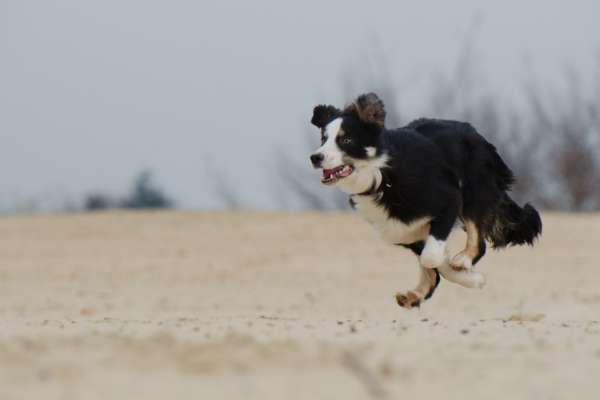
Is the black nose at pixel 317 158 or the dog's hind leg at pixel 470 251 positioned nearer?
the black nose at pixel 317 158

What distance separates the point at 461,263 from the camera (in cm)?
912

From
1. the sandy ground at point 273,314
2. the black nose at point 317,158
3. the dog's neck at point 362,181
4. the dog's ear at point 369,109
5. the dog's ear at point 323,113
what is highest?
the dog's ear at point 369,109

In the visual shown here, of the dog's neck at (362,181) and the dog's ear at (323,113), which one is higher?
the dog's ear at (323,113)

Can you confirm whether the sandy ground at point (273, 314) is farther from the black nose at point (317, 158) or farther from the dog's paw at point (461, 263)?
the black nose at point (317, 158)

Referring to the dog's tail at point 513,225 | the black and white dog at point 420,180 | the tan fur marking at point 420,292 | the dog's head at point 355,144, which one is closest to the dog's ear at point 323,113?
the black and white dog at point 420,180

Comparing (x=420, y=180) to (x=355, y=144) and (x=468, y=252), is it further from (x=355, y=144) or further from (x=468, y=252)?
(x=468, y=252)

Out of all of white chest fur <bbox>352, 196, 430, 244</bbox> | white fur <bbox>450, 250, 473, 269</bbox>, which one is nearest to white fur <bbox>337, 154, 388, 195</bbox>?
white chest fur <bbox>352, 196, 430, 244</bbox>

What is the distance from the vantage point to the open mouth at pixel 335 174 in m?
8.42

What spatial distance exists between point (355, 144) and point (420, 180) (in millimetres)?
598

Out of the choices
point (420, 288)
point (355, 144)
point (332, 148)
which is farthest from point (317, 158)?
point (420, 288)

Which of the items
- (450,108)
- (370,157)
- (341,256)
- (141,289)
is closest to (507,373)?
(370,157)

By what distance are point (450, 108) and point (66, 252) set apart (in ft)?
47.9

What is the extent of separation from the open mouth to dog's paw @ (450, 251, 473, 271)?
1234 millimetres

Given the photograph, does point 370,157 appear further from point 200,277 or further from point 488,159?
point 200,277
